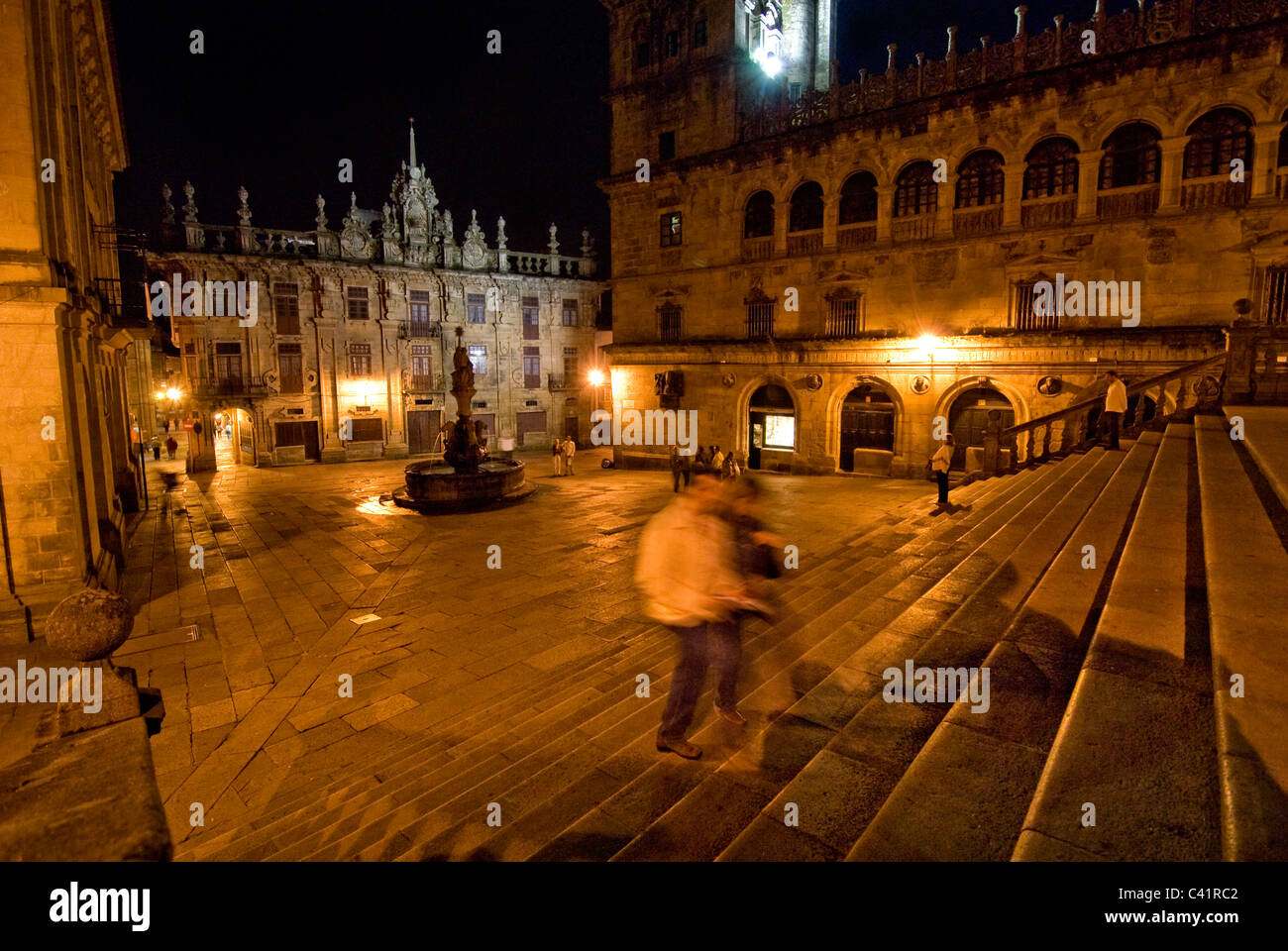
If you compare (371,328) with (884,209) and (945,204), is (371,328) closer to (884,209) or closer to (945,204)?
(884,209)

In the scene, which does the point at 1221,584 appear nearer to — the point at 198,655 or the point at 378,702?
the point at 378,702

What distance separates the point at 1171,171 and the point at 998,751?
2119 cm

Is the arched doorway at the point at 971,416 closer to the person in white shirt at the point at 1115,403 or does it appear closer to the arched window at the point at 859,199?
the arched window at the point at 859,199

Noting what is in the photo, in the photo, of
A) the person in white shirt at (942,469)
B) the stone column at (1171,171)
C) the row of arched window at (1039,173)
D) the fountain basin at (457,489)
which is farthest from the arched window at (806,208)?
the fountain basin at (457,489)

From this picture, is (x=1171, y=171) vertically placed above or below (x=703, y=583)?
above

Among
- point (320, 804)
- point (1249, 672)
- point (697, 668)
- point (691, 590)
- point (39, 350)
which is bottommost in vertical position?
point (320, 804)

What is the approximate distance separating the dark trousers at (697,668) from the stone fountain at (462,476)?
13.8 metres

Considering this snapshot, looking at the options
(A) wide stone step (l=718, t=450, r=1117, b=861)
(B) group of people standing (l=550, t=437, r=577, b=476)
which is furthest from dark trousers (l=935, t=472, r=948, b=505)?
(B) group of people standing (l=550, t=437, r=577, b=476)

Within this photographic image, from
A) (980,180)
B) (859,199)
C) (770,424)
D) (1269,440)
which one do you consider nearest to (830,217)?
(859,199)

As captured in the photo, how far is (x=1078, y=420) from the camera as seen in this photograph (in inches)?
640

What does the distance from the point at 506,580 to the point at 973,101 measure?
66.9 ft

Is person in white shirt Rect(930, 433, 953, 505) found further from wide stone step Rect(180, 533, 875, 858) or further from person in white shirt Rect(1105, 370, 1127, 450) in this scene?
wide stone step Rect(180, 533, 875, 858)

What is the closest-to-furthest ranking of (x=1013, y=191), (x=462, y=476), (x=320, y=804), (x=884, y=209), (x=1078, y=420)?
(x=320, y=804) → (x=1078, y=420) → (x=462, y=476) → (x=1013, y=191) → (x=884, y=209)
